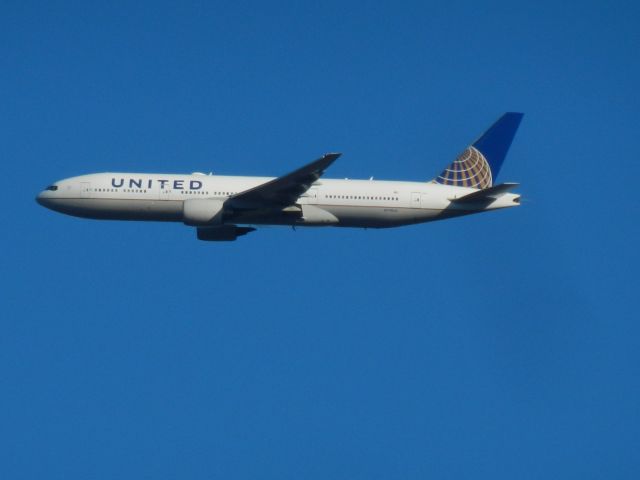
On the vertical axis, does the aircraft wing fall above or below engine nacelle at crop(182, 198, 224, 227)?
above

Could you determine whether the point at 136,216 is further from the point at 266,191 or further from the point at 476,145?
the point at 476,145

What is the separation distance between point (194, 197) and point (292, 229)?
588 cm

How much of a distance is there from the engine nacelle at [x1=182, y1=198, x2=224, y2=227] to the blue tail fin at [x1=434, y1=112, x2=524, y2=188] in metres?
14.6

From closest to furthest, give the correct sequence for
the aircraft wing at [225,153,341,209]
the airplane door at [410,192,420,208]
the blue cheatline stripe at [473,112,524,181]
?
1. the aircraft wing at [225,153,341,209]
2. the airplane door at [410,192,420,208]
3. the blue cheatline stripe at [473,112,524,181]

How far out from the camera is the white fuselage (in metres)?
61.8

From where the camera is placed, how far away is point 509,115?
229 feet

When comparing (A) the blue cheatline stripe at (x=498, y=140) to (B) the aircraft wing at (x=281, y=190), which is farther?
(A) the blue cheatline stripe at (x=498, y=140)

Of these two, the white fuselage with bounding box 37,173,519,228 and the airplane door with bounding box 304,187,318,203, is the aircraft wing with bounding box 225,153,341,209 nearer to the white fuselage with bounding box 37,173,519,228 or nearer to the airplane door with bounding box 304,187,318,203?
the white fuselage with bounding box 37,173,519,228

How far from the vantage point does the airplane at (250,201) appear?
6075 centimetres

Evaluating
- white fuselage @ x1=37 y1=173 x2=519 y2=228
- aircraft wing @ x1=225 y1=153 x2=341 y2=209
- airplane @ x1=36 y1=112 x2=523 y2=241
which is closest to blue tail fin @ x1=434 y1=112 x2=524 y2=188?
airplane @ x1=36 y1=112 x2=523 y2=241

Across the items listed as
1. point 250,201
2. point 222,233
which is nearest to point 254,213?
point 250,201

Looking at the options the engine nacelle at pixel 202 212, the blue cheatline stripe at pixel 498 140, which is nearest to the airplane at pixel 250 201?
the engine nacelle at pixel 202 212

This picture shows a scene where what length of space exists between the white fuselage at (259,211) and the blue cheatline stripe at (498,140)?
6.31 meters

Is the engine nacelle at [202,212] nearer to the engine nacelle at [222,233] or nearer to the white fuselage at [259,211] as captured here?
the white fuselage at [259,211]
